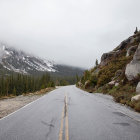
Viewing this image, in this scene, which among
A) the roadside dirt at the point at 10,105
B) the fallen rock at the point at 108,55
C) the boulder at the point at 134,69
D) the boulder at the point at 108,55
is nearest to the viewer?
the roadside dirt at the point at 10,105

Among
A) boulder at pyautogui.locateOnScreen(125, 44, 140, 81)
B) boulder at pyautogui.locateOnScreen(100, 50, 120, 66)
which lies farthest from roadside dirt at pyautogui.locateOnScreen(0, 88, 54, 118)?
boulder at pyautogui.locateOnScreen(100, 50, 120, 66)

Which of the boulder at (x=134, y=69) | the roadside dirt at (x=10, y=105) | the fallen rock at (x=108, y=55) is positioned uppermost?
the fallen rock at (x=108, y=55)

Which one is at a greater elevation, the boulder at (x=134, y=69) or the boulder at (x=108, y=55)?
the boulder at (x=108, y=55)

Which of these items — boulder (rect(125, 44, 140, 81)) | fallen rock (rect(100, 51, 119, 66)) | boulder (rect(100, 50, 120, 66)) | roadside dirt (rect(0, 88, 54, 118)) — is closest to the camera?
roadside dirt (rect(0, 88, 54, 118))

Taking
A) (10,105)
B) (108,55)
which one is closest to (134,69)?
(10,105)

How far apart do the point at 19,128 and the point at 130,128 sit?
463 centimetres

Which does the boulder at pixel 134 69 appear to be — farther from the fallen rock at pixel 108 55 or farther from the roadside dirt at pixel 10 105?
the fallen rock at pixel 108 55

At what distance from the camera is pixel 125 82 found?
22.9 metres

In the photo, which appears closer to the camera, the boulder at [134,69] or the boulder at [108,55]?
the boulder at [134,69]

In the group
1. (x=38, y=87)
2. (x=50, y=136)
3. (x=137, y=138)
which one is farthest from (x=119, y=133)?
(x=38, y=87)

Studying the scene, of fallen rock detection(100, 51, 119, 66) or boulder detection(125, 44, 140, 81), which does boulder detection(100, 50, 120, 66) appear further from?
boulder detection(125, 44, 140, 81)

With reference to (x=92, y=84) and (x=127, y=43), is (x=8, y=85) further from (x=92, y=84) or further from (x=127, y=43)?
(x=127, y=43)

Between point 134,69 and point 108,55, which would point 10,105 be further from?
point 108,55

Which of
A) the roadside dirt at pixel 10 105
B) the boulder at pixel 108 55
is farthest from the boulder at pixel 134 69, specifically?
the boulder at pixel 108 55
